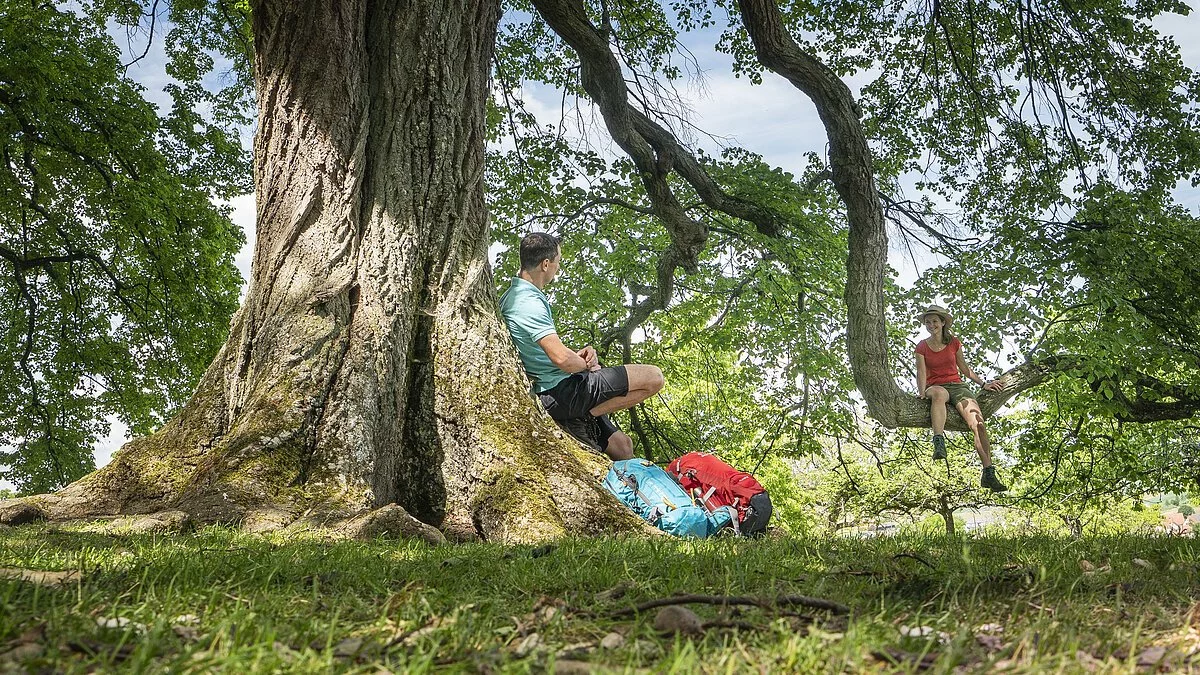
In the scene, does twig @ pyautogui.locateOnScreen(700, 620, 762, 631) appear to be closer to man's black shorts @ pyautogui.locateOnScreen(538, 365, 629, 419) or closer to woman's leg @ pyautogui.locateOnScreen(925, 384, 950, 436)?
man's black shorts @ pyautogui.locateOnScreen(538, 365, 629, 419)

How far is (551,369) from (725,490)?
1.51 metres

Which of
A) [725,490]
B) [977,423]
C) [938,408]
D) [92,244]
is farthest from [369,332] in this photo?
[92,244]

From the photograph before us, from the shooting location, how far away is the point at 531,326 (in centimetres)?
589

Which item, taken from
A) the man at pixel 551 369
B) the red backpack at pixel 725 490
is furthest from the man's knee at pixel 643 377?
the red backpack at pixel 725 490

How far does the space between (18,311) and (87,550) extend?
1492cm

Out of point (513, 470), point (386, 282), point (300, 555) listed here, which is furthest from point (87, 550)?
point (386, 282)

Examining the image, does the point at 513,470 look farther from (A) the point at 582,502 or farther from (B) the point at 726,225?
(B) the point at 726,225

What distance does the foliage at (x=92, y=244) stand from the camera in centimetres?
1321

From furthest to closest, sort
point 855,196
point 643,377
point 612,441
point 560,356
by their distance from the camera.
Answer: point 855,196
point 612,441
point 643,377
point 560,356

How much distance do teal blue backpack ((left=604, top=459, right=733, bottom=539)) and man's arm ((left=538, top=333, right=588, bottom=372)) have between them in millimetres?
816

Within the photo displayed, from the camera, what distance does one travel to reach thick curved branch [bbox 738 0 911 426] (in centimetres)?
905

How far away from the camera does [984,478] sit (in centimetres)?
930

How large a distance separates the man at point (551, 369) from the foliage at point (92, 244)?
9.74 meters

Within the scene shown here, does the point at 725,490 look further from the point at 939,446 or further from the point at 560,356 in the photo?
the point at 939,446
